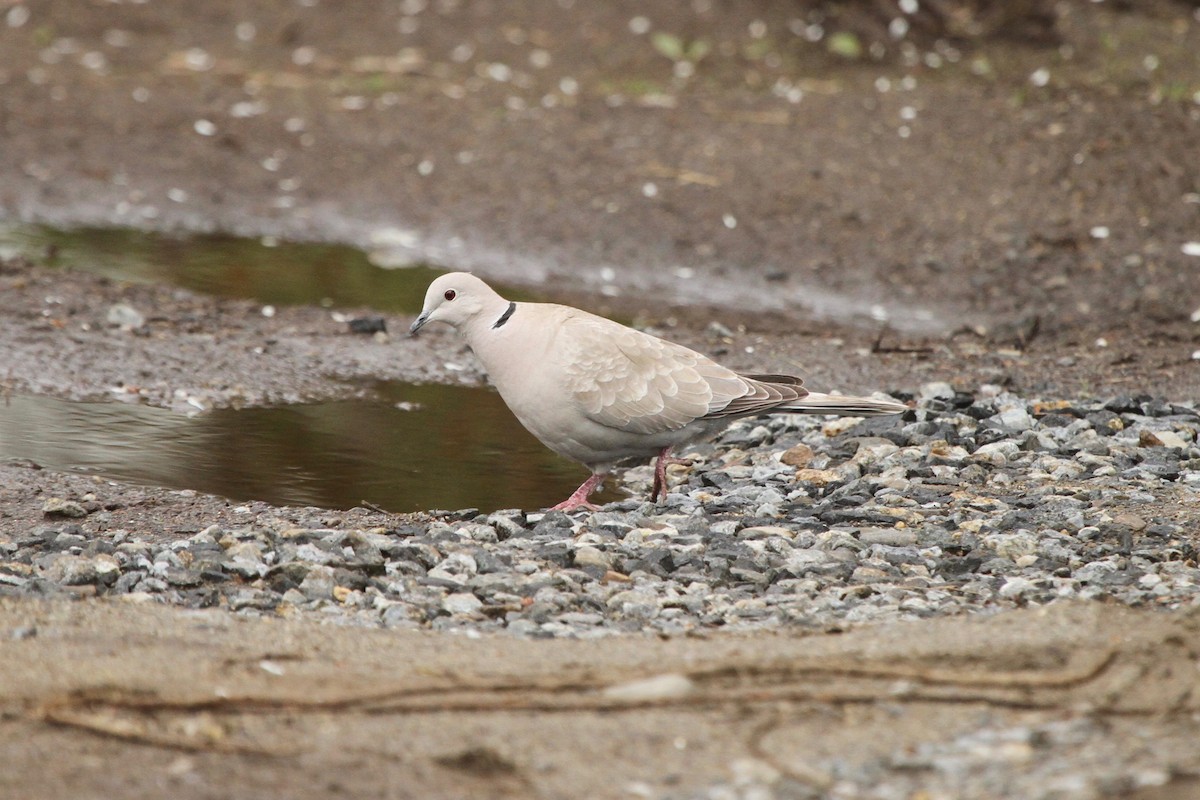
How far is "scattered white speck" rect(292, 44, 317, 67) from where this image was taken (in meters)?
13.9

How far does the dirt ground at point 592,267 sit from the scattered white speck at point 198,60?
0.48 feet

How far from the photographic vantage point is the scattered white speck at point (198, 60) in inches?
536

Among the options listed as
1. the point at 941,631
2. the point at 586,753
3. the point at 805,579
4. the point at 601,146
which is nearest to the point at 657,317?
the point at 601,146

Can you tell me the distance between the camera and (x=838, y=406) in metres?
5.85

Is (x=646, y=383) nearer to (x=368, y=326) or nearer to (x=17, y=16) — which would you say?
(x=368, y=326)

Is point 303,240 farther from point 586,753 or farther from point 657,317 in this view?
point 586,753

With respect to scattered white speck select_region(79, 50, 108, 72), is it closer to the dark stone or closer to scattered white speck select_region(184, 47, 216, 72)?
scattered white speck select_region(184, 47, 216, 72)

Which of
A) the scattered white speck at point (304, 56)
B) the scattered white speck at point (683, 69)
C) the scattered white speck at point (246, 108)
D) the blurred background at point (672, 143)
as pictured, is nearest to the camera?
the blurred background at point (672, 143)

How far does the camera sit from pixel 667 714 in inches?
139

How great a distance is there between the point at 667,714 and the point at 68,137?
32.9ft

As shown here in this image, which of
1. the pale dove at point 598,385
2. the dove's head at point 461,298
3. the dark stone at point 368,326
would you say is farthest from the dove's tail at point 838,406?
the dark stone at point 368,326

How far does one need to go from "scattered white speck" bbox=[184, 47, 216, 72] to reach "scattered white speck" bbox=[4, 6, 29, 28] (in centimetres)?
177

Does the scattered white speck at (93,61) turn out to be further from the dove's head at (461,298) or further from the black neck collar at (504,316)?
the black neck collar at (504,316)

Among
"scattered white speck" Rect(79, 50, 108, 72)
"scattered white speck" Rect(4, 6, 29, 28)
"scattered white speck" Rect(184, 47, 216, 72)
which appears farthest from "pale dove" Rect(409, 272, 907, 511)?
"scattered white speck" Rect(4, 6, 29, 28)
